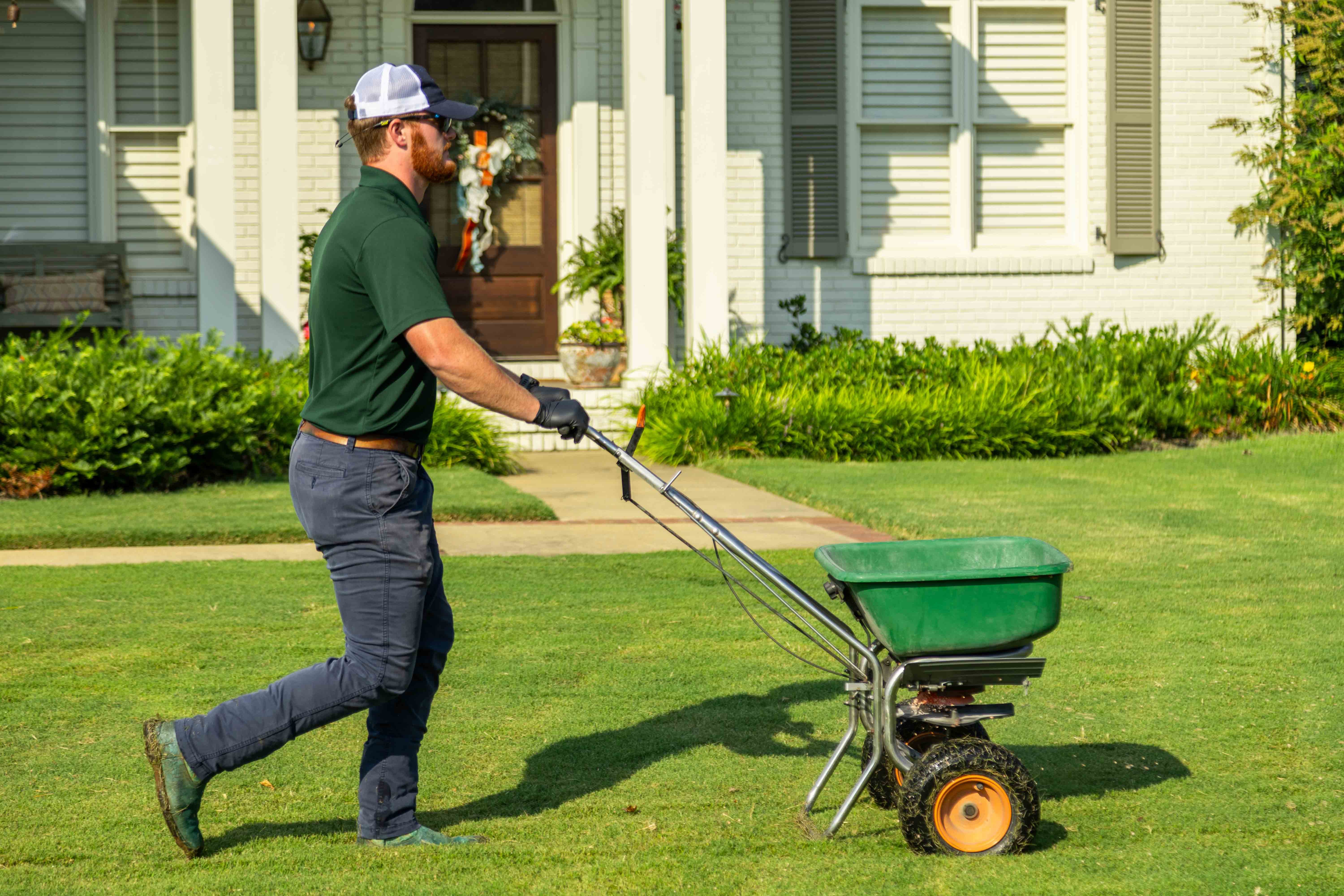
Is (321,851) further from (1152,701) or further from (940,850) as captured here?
(1152,701)

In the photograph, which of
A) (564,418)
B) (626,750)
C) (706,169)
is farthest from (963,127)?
(564,418)

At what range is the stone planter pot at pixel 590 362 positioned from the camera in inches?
441

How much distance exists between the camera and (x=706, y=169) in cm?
1107

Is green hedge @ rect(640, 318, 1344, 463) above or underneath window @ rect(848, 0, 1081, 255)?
underneath

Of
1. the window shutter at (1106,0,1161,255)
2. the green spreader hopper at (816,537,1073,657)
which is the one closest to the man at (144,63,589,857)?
the green spreader hopper at (816,537,1073,657)

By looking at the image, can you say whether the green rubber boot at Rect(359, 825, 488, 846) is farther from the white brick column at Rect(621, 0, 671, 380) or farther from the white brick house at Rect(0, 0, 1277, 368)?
the white brick house at Rect(0, 0, 1277, 368)

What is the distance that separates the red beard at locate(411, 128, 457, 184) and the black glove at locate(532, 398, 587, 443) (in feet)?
1.89

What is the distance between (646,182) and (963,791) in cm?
816

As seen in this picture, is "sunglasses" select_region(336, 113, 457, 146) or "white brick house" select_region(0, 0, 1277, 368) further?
"white brick house" select_region(0, 0, 1277, 368)

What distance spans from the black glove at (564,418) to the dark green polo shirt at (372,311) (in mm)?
253

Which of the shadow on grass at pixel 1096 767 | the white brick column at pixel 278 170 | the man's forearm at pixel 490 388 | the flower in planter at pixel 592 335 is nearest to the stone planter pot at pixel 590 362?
the flower in planter at pixel 592 335

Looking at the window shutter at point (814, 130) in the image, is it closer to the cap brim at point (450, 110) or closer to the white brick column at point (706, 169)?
the white brick column at point (706, 169)

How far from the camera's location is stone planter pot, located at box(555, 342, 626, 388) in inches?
441

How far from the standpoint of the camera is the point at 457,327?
10.6ft
